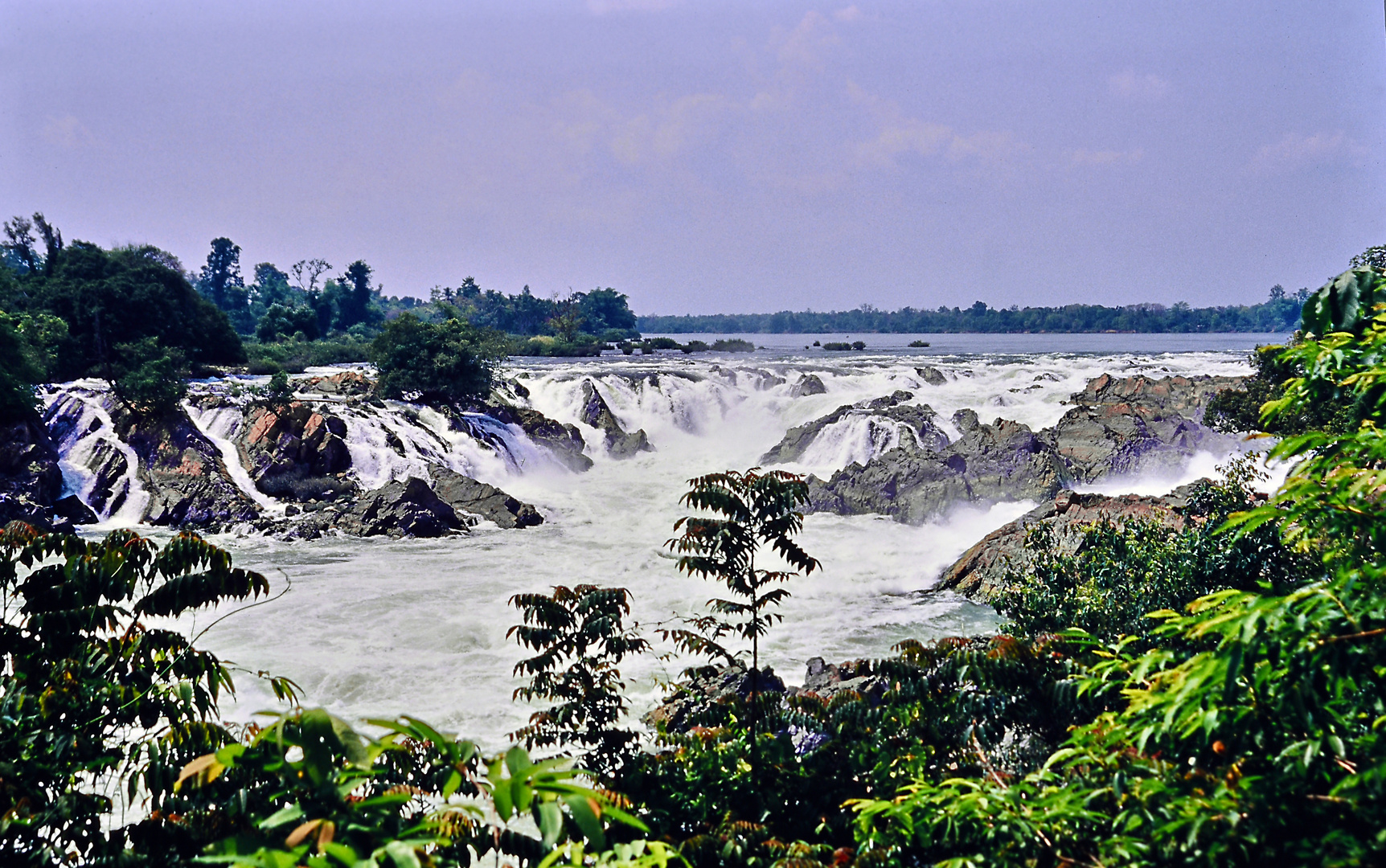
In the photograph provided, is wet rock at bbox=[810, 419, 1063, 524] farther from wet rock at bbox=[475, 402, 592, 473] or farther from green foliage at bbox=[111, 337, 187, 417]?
green foliage at bbox=[111, 337, 187, 417]

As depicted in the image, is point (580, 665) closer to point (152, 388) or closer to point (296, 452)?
point (296, 452)

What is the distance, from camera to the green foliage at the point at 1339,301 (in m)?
2.76

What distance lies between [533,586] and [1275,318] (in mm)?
127186

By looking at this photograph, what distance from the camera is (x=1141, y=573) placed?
833cm

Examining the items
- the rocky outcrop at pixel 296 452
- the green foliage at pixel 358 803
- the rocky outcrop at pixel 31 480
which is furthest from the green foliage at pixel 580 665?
the rocky outcrop at pixel 296 452

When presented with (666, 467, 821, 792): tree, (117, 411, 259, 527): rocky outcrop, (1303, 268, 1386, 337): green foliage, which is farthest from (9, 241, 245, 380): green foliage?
(1303, 268, 1386, 337): green foliage

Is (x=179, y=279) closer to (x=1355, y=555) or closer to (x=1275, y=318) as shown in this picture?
(x=1355, y=555)

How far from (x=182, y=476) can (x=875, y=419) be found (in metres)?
18.4

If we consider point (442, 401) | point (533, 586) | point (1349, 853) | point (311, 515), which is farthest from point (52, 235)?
point (1349, 853)

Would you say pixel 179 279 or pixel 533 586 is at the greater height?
pixel 179 279

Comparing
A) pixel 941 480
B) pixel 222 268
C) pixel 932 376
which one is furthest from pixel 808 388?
pixel 222 268

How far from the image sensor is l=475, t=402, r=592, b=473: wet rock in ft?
89.1

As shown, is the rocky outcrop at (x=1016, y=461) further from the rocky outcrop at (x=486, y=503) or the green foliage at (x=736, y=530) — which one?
the green foliage at (x=736, y=530)

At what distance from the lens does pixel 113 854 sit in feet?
9.22
